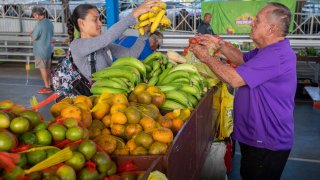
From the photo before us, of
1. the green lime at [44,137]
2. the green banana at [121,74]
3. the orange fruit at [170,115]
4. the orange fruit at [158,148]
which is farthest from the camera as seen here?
the green banana at [121,74]

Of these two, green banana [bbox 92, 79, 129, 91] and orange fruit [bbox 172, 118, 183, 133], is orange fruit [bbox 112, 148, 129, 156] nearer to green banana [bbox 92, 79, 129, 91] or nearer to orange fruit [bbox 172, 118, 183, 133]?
orange fruit [bbox 172, 118, 183, 133]

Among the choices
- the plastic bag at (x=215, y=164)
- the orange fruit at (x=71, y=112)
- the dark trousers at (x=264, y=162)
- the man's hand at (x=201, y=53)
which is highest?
the man's hand at (x=201, y=53)

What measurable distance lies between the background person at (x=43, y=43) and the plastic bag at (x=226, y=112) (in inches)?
226

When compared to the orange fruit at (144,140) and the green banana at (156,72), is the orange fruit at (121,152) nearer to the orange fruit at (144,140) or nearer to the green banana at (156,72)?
the orange fruit at (144,140)

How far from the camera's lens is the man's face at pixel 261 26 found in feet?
8.69

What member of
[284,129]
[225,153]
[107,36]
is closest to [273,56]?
[284,129]

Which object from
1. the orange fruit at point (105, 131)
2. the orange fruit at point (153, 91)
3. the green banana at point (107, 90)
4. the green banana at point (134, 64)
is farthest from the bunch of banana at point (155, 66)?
the orange fruit at point (105, 131)

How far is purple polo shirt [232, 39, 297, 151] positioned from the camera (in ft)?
8.43

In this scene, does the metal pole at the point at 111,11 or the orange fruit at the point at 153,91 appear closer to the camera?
the orange fruit at the point at 153,91

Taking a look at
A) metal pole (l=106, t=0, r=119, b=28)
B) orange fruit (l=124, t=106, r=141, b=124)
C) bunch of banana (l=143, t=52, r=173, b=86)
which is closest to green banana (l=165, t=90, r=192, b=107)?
bunch of banana (l=143, t=52, r=173, b=86)

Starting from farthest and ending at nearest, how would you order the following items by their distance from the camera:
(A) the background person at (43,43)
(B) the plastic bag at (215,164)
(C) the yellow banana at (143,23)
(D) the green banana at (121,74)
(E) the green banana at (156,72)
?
(A) the background person at (43,43) < (B) the plastic bag at (215,164) < (C) the yellow banana at (143,23) < (E) the green banana at (156,72) < (D) the green banana at (121,74)

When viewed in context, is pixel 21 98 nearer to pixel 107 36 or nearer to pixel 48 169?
pixel 107 36

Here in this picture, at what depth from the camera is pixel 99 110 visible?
6.87 ft

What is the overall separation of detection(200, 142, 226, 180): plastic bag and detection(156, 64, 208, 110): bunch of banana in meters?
0.99
